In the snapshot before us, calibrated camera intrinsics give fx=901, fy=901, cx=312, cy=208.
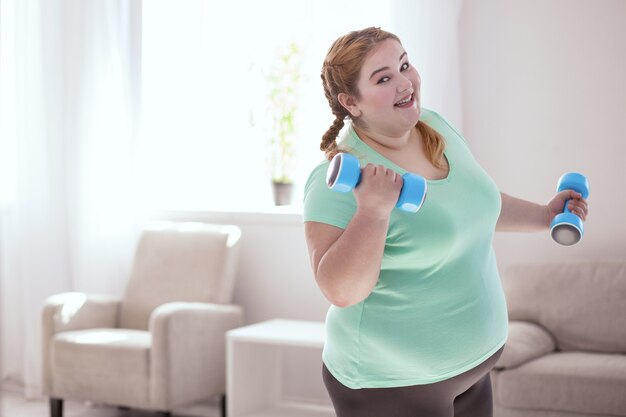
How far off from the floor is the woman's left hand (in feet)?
8.93

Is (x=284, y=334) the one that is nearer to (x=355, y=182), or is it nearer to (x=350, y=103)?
(x=350, y=103)

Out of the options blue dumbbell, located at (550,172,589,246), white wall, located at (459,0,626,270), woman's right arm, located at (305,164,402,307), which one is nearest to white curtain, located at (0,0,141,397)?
white wall, located at (459,0,626,270)

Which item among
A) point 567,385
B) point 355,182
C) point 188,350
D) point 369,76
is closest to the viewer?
point 355,182

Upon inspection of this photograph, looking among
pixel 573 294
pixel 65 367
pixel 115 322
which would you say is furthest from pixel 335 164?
pixel 115 322

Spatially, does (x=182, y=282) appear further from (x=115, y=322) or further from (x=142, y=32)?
(x=142, y=32)

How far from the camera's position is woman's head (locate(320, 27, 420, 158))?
146 cm

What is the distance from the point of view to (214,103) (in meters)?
4.70

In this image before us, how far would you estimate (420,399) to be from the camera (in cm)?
139

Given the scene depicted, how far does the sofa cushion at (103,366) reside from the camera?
3.72 m

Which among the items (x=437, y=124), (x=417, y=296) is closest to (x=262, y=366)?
(x=437, y=124)

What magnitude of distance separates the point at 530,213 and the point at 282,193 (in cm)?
273

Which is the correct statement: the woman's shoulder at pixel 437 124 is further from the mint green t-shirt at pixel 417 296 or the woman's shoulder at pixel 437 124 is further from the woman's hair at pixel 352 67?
the mint green t-shirt at pixel 417 296

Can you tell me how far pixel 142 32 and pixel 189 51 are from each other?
303 millimetres

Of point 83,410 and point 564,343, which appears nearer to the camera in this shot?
point 564,343
